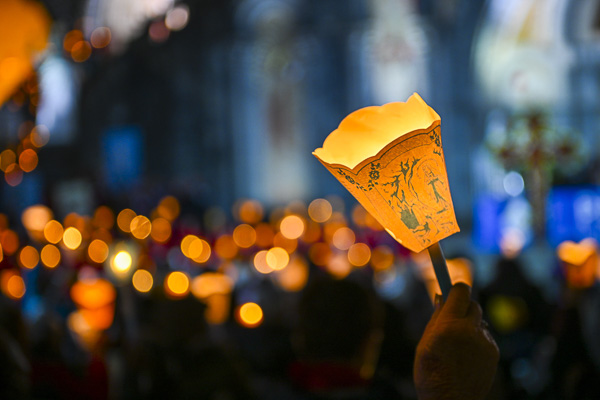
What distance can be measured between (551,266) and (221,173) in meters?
10.3

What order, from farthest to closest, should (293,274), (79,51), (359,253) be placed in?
(359,253) < (293,274) < (79,51)

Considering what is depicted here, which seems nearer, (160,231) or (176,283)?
(176,283)

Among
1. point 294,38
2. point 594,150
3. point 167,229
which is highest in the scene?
point 294,38

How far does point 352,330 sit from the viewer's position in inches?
171

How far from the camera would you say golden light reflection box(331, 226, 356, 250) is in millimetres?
12719

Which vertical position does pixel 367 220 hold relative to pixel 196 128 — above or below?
below

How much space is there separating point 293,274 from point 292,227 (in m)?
4.89

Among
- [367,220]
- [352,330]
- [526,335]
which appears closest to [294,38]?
[367,220]

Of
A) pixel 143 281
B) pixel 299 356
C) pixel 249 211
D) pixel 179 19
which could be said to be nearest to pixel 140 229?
pixel 143 281

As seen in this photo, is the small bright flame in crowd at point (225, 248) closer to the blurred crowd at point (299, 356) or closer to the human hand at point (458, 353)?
the blurred crowd at point (299, 356)

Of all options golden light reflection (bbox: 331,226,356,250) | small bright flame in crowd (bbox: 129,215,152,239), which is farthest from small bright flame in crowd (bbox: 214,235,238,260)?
golden light reflection (bbox: 331,226,356,250)

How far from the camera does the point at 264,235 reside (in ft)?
42.7

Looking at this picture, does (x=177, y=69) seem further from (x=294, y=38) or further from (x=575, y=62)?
(x=575, y=62)

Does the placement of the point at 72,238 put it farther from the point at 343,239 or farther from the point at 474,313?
the point at 474,313
